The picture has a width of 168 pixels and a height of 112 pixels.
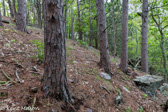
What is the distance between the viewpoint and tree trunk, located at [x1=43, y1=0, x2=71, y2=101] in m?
1.85

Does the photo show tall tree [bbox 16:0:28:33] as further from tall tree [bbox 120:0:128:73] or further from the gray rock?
tall tree [bbox 120:0:128:73]

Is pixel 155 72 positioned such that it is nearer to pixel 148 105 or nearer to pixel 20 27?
pixel 148 105

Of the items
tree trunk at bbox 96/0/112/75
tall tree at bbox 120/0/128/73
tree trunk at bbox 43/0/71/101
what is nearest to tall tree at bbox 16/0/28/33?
tree trunk at bbox 96/0/112/75

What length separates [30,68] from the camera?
9.87 ft

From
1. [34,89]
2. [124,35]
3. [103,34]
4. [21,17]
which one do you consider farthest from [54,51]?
[21,17]

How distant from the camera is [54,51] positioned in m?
1.96

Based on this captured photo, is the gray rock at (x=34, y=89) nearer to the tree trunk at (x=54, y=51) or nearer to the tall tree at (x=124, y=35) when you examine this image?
the tree trunk at (x=54, y=51)

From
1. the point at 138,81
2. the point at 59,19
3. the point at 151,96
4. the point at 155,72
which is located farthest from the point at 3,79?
the point at 155,72

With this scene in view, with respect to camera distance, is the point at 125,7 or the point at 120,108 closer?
the point at 120,108

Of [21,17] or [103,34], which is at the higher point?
[21,17]

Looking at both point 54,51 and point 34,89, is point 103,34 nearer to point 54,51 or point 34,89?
point 54,51

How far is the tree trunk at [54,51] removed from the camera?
1.85m

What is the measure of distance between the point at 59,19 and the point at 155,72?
41.6 ft

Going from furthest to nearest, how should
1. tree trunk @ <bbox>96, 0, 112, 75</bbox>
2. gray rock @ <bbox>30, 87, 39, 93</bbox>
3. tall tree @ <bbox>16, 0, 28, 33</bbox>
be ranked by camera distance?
1. tall tree @ <bbox>16, 0, 28, 33</bbox>
2. tree trunk @ <bbox>96, 0, 112, 75</bbox>
3. gray rock @ <bbox>30, 87, 39, 93</bbox>
